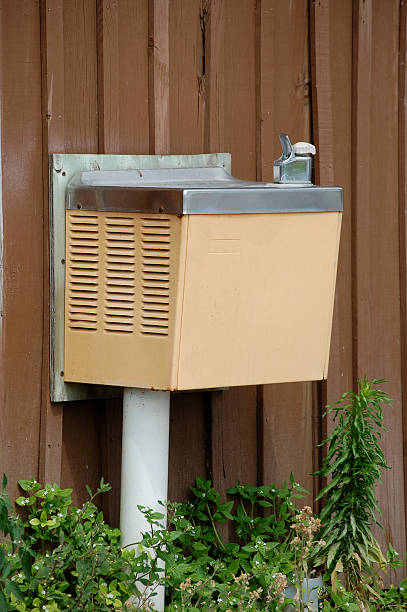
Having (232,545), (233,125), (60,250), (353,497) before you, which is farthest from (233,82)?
(232,545)

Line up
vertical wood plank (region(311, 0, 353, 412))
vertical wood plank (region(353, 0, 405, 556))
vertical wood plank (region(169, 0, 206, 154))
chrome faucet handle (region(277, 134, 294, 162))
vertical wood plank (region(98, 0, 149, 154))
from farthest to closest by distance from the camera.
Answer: vertical wood plank (region(353, 0, 405, 556)) → vertical wood plank (region(311, 0, 353, 412)) → vertical wood plank (region(169, 0, 206, 154)) → vertical wood plank (region(98, 0, 149, 154)) → chrome faucet handle (region(277, 134, 294, 162))

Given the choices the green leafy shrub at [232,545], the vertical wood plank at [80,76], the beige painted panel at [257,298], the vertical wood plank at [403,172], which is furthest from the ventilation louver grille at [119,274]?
the vertical wood plank at [403,172]

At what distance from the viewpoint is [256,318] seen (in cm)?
304

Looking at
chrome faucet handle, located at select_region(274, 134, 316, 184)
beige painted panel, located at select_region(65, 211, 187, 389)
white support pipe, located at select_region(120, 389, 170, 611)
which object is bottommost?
white support pipe, located at select_region(120, 389, 170, 611)

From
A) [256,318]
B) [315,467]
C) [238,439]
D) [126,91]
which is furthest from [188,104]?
[315,467]

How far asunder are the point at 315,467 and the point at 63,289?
1.26 m

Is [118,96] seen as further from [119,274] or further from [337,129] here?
[337,129]

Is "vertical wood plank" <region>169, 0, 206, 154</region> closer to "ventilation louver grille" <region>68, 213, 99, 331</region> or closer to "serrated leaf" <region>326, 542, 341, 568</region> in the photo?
"ventilation louver grille" <region>68, 213, 99, 331</region>

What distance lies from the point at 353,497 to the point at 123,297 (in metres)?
1.08

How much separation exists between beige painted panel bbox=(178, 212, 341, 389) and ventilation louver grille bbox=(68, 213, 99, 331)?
1.13ft

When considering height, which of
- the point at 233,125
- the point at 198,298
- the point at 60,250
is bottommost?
the point at 198,298

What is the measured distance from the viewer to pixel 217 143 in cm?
353

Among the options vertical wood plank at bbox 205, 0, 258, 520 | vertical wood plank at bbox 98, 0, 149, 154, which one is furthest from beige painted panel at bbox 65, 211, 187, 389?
vertical wood plank at bbox 205, 0, 258, 520

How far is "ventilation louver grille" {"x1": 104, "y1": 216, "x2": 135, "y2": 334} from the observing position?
300 cm
